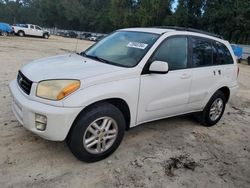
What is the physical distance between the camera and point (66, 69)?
3742 millimetres

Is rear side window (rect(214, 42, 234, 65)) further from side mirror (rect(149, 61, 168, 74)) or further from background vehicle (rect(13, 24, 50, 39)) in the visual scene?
background vehicle (rect(13, 24, 50, 39))

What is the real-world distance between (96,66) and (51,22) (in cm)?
8914

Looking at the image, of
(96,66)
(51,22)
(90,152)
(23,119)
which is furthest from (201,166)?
(51,22)

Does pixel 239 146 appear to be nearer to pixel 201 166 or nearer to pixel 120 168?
pixel 201 166

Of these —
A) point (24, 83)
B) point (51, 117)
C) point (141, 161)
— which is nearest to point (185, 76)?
point (141, 161)

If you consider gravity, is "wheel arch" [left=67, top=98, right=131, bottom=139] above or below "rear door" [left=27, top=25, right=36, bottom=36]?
below

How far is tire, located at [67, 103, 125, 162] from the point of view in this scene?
3.47 meters

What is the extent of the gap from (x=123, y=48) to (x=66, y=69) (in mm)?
1078

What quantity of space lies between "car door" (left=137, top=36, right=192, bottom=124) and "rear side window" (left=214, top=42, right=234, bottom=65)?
1.01m

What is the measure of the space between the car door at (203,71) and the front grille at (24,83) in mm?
2519

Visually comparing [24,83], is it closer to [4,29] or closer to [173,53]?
[173,53]

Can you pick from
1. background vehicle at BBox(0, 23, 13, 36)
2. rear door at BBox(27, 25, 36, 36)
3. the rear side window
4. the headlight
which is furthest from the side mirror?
rear door at BBox(27, 25, 36, 36)

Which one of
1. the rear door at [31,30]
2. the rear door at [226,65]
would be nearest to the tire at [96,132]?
the rear door at [226,65]

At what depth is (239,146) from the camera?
4.80 m
